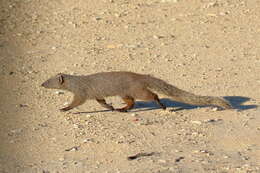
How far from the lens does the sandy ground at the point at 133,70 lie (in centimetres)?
562

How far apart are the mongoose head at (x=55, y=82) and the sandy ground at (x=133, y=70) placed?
17 centimetres

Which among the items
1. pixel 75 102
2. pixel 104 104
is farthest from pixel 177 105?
pixel 75 102

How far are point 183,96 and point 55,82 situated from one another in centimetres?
136

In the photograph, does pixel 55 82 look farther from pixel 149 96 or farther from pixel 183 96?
pixel 183 96

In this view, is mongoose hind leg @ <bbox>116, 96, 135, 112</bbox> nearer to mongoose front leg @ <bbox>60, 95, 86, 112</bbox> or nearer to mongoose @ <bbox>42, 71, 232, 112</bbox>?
mongoose @ <bbox>42, 71, 232, 112</bbox>

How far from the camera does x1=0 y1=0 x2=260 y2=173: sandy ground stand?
5617 mm

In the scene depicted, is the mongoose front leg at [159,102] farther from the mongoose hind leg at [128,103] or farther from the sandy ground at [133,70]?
the mongoose hind leg at [128,103]

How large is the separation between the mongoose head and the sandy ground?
167 mm

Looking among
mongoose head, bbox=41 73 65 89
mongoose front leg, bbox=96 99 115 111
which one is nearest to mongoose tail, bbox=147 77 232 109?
mongoose front leg, bbox=96 99 115 111

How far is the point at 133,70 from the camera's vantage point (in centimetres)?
811

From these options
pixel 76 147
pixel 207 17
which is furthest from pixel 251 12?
pixel 76 147

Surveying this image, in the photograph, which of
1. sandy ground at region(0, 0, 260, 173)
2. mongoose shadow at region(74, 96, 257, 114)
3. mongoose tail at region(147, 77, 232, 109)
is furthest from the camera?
mongoose shadow at region(74, 96, 257, 114)

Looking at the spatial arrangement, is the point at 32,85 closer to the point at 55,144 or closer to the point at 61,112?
the point at 61,112

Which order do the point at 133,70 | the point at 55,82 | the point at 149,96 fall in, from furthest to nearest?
the point at 133,70 < the point at 55,82 < the point at 149,96
